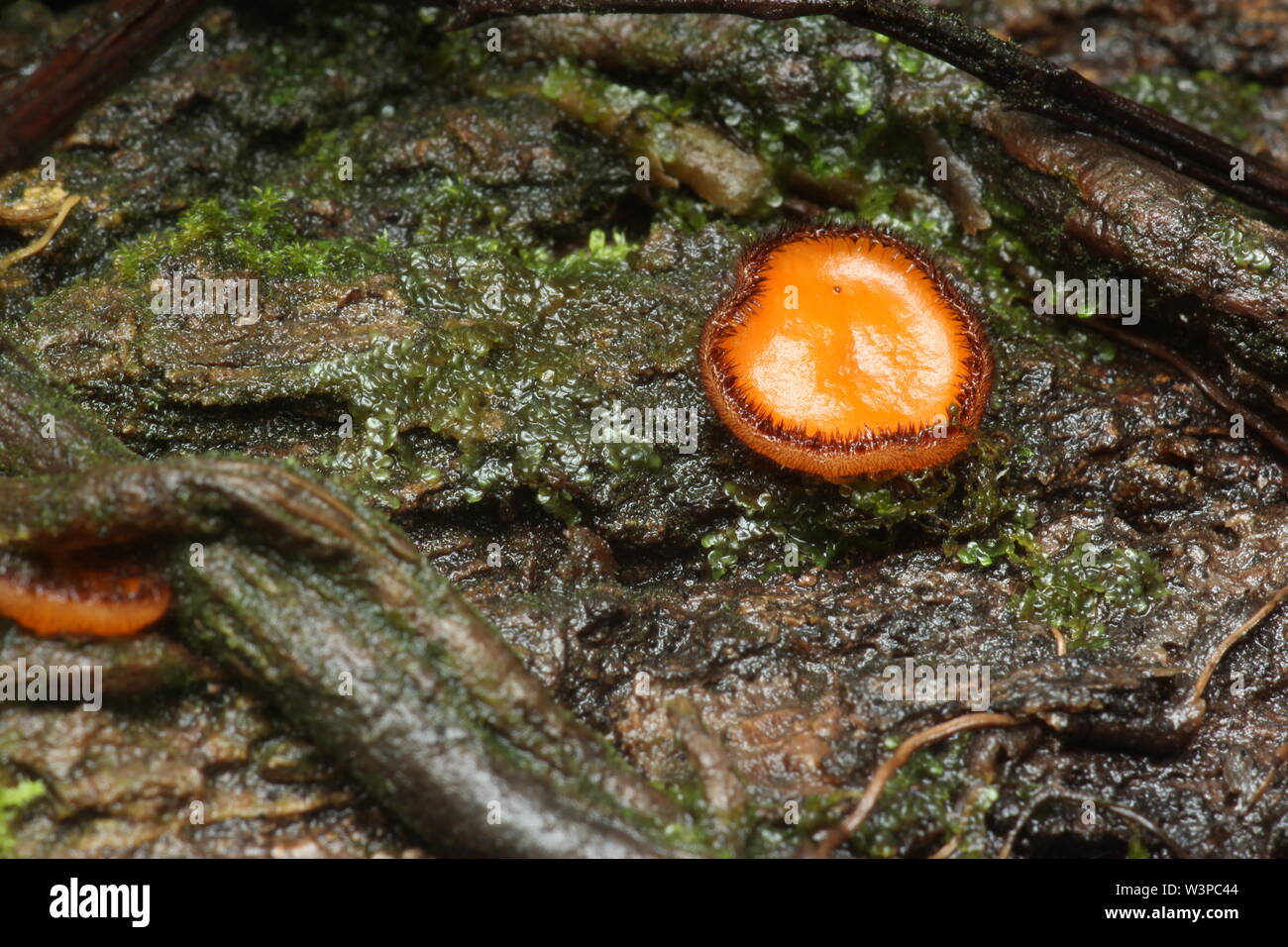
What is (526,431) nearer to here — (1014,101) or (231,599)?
(231,599)

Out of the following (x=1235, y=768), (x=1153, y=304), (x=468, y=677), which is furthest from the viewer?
(x=1153, y=304)

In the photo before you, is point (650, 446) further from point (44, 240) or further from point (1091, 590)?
point (44, 240)

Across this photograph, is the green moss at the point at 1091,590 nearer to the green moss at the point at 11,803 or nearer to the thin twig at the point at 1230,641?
the thin twig at the point at 1230,641

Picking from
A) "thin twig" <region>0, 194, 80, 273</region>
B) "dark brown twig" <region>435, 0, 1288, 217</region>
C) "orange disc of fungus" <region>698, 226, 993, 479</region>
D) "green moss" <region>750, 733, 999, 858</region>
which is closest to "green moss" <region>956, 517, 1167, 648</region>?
"orange disc of fungus" <region>698, 226, 993, 479</region>

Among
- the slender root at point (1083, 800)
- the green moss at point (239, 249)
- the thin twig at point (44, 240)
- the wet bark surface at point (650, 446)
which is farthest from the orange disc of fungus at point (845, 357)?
the thin twig at point (44, 240)
